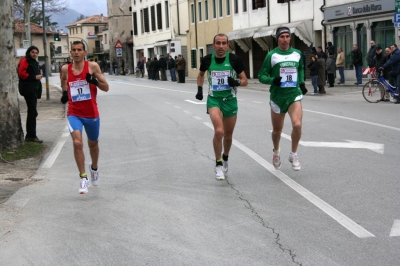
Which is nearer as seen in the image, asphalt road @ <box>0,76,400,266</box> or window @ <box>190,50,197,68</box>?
asphalt road @ <box>0,76,400,266</box>

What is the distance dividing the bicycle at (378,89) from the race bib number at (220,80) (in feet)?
41.2

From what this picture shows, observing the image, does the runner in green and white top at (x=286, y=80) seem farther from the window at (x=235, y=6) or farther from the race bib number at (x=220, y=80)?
the window at (x=235, y=6)

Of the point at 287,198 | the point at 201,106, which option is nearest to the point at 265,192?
the point at 287,198

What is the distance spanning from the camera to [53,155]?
1204 centimetres

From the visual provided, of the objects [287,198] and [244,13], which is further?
[244,13]

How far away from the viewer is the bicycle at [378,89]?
20078mm

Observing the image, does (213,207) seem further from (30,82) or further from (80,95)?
(30,82)

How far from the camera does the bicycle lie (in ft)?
65.9

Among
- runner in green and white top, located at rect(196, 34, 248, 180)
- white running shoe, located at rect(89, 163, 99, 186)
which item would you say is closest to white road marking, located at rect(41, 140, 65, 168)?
white running shoe, located at rect(89, 163, 99, 186)

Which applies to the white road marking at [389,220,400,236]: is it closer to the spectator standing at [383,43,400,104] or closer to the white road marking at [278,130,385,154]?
the white road marking at [278,130,385,154]

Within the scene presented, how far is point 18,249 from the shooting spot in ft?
19.1

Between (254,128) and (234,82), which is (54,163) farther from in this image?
(254,128)

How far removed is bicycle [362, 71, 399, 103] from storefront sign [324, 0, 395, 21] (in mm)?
9701

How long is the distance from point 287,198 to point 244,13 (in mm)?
39207
